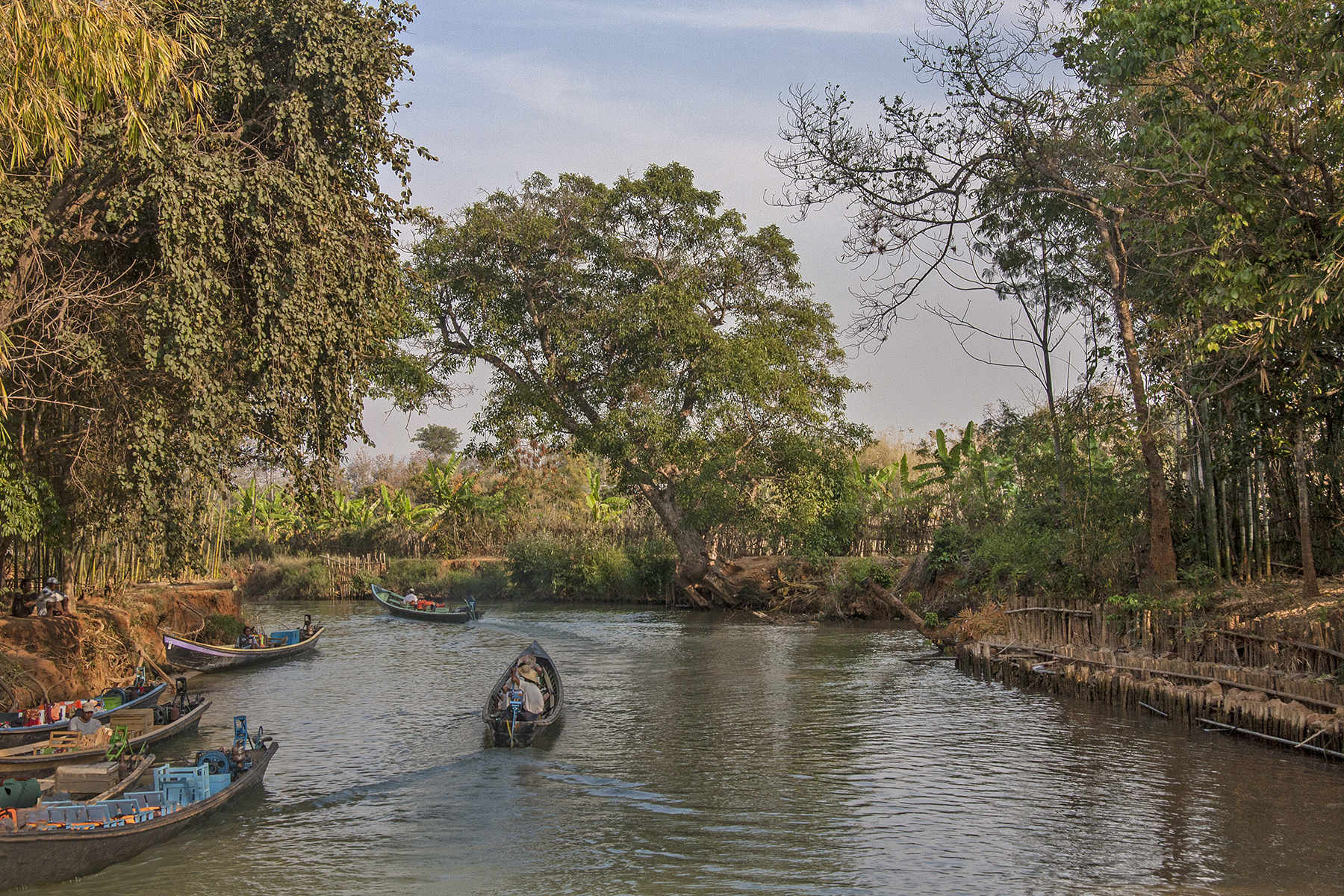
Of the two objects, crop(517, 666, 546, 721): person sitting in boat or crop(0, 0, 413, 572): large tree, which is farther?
crop(517, 666, 546, 721): person sitting in boat

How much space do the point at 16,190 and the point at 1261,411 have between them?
1515cm

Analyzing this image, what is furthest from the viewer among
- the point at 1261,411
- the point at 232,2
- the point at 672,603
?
the point at 672,603

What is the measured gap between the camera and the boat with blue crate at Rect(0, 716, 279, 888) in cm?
803

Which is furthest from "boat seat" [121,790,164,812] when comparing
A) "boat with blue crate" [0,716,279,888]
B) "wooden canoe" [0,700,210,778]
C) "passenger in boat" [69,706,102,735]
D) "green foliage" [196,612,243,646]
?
"green foliage" [196,612,243,646]

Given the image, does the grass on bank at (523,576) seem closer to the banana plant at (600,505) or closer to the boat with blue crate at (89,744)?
the banana plant at (600,505)

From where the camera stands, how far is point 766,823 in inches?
399

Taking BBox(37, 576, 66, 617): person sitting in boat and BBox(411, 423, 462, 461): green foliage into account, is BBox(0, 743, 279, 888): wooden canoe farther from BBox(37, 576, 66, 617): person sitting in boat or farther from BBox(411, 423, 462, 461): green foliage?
BBox(411, 423, 462, 461): green foliage

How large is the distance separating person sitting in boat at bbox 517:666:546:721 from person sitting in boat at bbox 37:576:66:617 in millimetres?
7479

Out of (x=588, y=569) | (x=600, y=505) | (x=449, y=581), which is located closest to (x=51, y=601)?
(x=588, y=569)

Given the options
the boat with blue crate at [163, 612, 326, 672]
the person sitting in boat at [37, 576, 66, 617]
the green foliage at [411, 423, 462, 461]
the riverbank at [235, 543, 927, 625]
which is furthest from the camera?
the green foliage at [411, 423, 462, 461]

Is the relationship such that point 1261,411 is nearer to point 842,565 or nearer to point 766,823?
point 766,823

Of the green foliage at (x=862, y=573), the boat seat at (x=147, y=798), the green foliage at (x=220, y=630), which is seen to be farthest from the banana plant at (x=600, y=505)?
the boat seat at (x=147, y=798)

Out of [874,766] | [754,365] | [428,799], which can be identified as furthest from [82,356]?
[754,365]

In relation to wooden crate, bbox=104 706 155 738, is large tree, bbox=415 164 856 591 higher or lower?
higher
